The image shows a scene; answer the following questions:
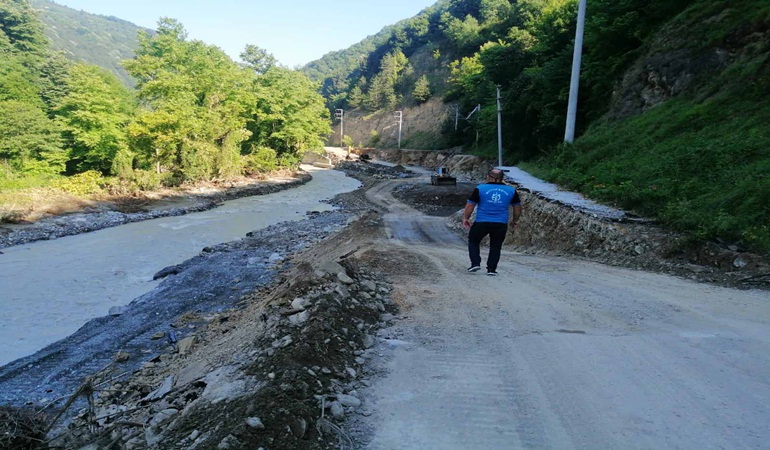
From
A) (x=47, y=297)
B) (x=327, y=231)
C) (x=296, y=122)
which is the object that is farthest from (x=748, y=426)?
(x=296, y=122)

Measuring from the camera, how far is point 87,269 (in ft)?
45.9

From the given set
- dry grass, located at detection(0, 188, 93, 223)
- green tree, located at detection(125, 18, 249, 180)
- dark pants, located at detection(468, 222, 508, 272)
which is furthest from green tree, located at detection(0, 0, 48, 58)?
dark pants, located at detection(468, 222, 508, 272)

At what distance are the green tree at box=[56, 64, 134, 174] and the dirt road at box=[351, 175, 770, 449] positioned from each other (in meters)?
30.6

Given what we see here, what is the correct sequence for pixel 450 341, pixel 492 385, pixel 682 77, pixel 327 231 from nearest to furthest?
pixel 492 385
pixel 450 341
pixel 682 77
pixel 327 231

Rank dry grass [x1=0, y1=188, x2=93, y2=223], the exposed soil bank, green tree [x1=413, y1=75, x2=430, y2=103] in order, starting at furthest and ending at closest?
green tree [x1=413, y1=75, x2=430, y2=103], dry grass [x1=0, y1=188, x2=93, y2=223], the exposed soil bank

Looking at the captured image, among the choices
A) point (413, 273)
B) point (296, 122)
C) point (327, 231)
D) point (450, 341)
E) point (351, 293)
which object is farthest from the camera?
point (296, 122)

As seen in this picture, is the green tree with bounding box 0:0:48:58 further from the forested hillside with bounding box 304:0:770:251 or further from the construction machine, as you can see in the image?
the forested hillside with bounding box 304:0:770:251

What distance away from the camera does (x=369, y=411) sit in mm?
3062

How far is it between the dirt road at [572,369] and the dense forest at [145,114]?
2905 cm

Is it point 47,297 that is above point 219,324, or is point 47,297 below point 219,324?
below

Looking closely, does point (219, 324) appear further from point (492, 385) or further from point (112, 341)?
point (492, 385)

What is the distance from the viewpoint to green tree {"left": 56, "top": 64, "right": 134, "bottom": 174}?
28281 millimetres

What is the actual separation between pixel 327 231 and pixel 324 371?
16710 millimetres

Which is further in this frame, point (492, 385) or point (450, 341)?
point (450, 341)
